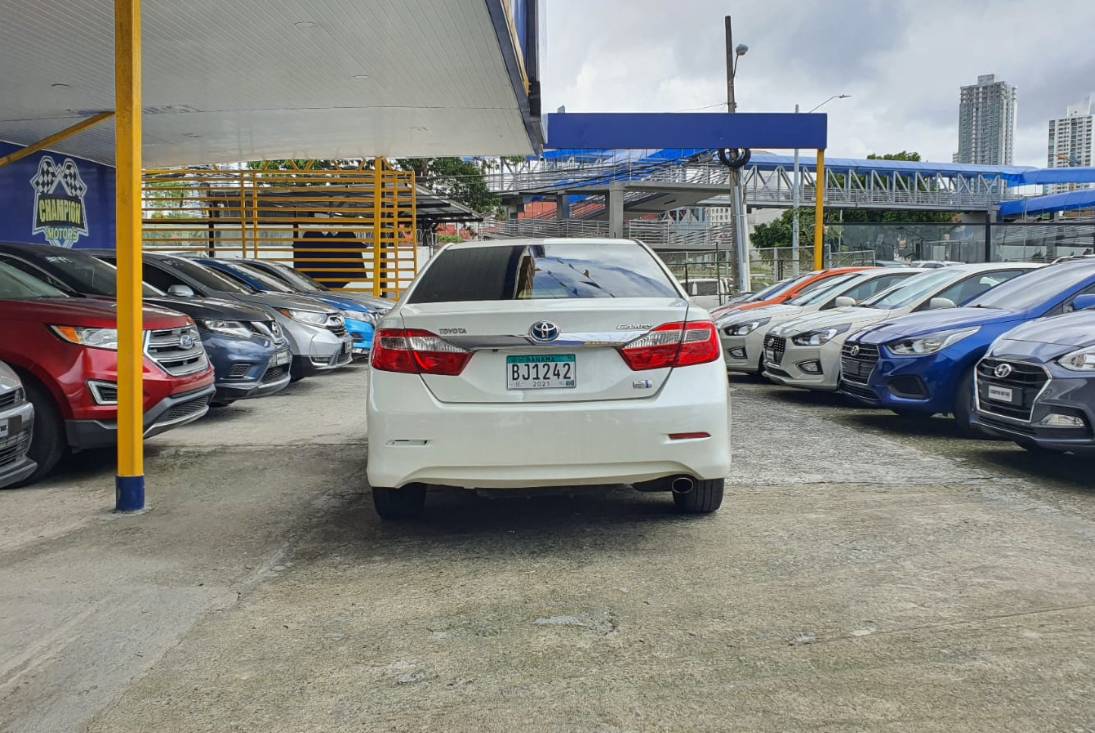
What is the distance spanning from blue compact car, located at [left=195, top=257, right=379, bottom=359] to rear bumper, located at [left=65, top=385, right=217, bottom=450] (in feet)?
19.8

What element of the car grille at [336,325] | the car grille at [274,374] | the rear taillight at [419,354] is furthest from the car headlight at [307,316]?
the rear taillight at [419,354]

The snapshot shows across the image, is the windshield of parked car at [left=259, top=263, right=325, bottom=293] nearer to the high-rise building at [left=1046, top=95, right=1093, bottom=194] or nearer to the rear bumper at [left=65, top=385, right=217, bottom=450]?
the rear bumper at [left=65, top=385, right=217, bottom=450]

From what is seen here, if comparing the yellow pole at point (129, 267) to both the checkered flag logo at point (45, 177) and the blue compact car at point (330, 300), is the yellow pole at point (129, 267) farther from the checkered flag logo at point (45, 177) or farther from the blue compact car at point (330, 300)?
the checkered flag logo at point (45, 177)

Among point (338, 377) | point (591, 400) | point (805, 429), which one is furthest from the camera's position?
point (338, 377)

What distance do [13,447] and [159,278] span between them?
6336 millimetres

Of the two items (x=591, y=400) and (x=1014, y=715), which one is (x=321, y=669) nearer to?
(x=591, y=400)

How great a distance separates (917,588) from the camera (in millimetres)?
4035

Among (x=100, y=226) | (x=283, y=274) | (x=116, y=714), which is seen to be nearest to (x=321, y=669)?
(x=116, y=714)

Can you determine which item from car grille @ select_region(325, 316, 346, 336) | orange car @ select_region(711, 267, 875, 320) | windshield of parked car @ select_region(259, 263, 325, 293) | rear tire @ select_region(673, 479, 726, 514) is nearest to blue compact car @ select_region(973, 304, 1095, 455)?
rear tire @ select_region(673, 479, 726, 514)

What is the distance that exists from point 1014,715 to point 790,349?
7.44 metres

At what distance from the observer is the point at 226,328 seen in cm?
895

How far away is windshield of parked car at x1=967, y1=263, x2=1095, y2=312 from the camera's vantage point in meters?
7.80

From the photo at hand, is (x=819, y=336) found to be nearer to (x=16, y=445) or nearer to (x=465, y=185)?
(x=16, y=445)

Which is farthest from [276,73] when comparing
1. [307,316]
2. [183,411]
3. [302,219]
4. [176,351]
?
[302,219]
